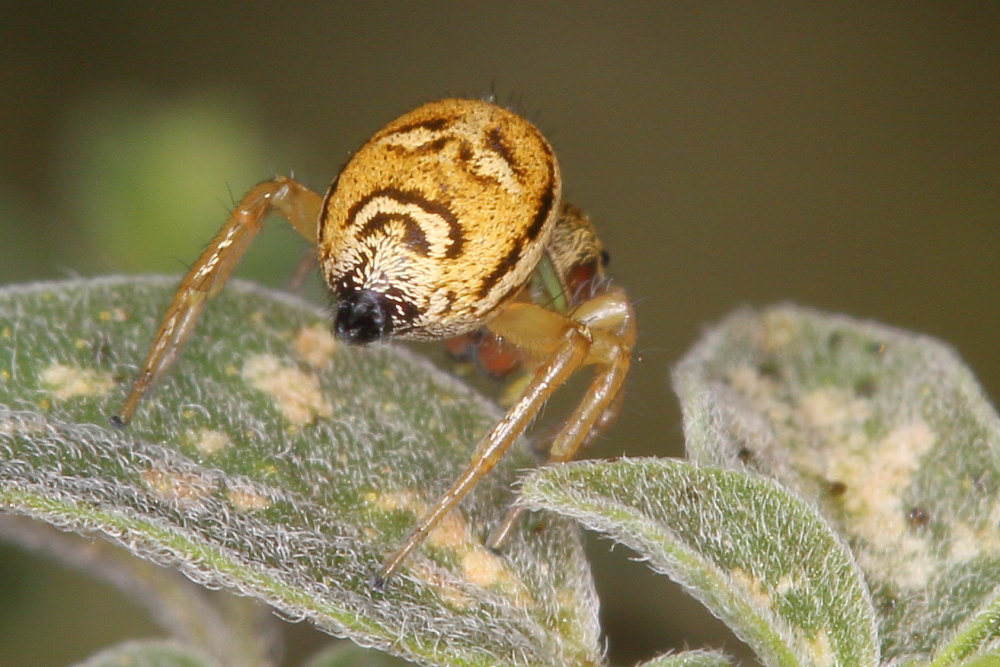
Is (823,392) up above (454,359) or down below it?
above

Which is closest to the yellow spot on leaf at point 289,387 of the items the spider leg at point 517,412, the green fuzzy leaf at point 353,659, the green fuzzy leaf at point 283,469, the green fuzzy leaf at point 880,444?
the green fuzzy leaf at point 283,469

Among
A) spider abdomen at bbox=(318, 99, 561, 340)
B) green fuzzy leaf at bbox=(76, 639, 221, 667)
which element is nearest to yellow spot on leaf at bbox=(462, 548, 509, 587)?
spider abdomen at bbox=(318, 99, 561, 340)

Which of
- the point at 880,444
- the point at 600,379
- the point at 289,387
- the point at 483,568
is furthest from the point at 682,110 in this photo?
the point at 483,568

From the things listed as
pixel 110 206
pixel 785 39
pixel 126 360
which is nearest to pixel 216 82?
pixel 110 206

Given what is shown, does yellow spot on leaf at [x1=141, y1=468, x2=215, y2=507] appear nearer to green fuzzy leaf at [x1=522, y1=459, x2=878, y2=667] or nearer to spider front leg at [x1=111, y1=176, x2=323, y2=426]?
spider front leg at [x1=111, y1=176, x2=323, y2=426]

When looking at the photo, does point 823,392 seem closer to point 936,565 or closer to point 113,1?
point 936,565

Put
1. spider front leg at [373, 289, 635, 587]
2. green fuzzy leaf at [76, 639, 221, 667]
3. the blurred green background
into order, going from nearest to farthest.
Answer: spider front leg at [373, 289, 635, 587] < green fuzzy leaf at [76, 639, 221, 667] < the blurred green background

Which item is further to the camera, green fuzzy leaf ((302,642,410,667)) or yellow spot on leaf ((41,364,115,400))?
green fuzzy leaf ((302,642,410,667))

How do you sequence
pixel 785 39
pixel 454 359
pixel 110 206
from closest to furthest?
1. pixel 454 359
2. pixel 110 206
3. pixel 785 39
